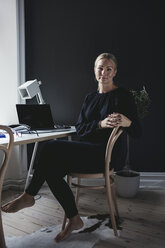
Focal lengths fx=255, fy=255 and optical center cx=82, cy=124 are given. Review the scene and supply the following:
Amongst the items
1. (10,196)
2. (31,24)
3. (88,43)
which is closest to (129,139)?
(88,43)

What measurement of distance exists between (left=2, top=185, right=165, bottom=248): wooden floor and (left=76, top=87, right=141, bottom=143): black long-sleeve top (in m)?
0.73

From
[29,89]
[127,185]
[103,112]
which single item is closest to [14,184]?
[29,89]

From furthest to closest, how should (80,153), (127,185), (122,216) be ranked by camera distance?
(127,185), (122,216), (80,153)

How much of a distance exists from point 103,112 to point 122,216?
0.93 meters

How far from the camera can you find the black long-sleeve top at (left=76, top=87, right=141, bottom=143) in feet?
6.26

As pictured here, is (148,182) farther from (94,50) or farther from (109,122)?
(94,50)

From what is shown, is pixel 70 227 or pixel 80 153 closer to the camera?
pixel 70 227

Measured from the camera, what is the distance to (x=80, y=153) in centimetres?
185

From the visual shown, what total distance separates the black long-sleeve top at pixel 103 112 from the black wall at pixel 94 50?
84 cm

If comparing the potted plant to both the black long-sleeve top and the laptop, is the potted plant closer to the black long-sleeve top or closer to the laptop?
the black long-sleeve top

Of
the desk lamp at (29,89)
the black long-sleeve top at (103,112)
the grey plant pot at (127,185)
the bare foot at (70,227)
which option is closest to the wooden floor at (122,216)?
the grey plant pot at (127,185)

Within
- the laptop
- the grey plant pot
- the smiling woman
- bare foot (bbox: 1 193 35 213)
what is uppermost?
the smiling woman

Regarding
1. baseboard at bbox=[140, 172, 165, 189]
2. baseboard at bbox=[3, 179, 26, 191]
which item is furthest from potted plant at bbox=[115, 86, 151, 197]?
baseboard at bbox=[3, 179, 26, 191]

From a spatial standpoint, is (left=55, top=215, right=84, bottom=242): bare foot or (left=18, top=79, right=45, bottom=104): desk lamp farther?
(left=18, top=79, right=45, bottom=104): desk lamp
